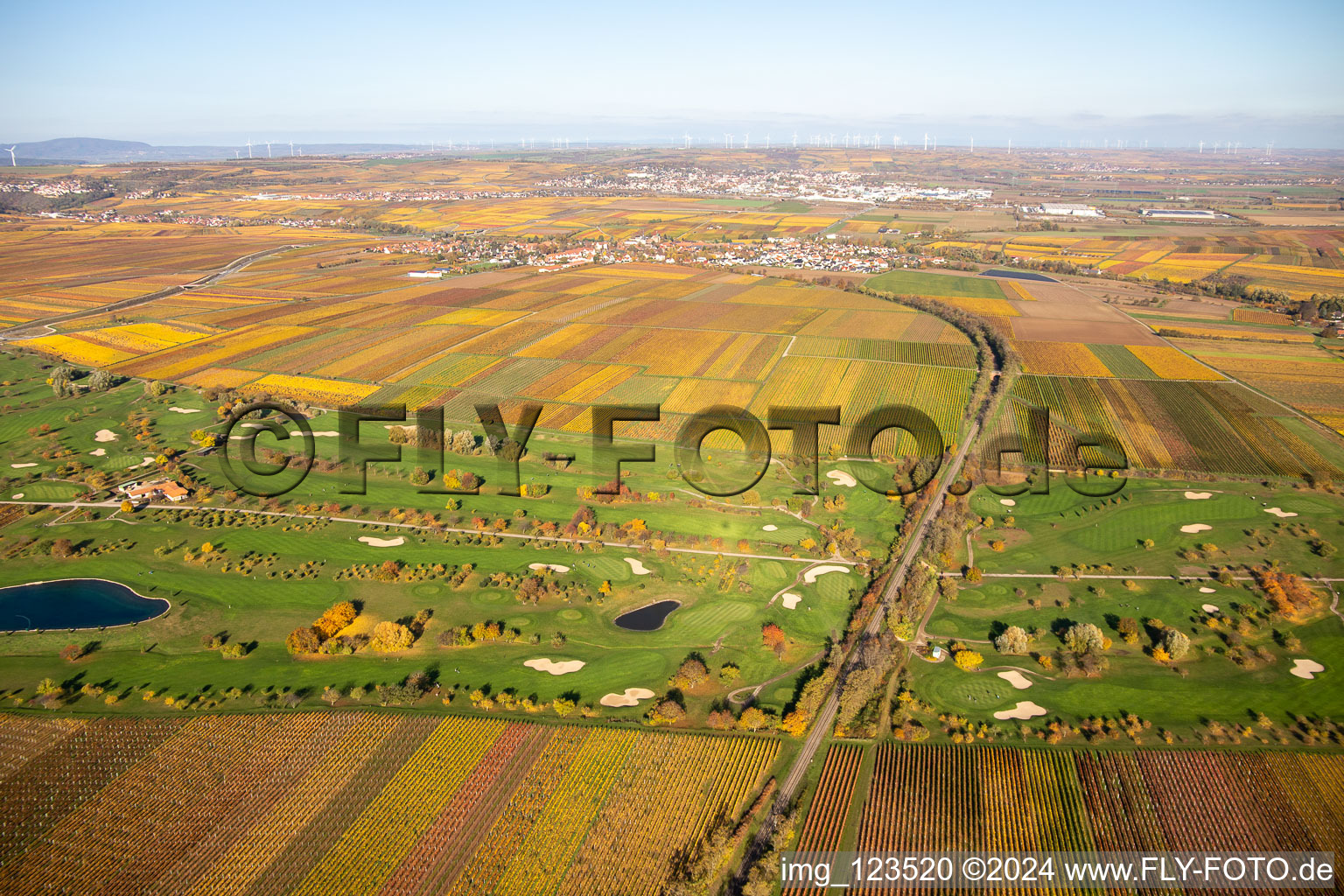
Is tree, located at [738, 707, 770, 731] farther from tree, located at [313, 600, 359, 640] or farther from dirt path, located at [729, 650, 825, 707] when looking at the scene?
tree, located at [313, 600, 359, 640]

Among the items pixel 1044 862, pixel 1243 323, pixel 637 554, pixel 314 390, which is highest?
pixel 1243 323

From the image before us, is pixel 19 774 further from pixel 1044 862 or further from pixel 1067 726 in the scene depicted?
pixel 1067 726

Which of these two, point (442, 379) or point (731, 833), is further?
point (442, 379)

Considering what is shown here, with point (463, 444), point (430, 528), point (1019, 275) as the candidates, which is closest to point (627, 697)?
point (430, 528)

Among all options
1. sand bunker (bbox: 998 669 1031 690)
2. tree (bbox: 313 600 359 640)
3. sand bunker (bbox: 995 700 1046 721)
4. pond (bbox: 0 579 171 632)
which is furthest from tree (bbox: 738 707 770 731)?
pond (bbox: 0 579 171 632)

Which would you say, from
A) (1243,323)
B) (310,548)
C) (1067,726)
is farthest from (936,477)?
(1243,323)

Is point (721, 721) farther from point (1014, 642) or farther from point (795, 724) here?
point (1014, 642)
